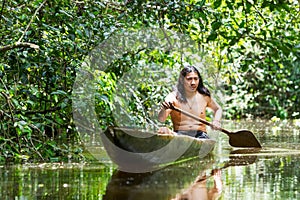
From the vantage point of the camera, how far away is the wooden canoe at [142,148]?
547 centimetres

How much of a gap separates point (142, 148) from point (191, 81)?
2.18 m

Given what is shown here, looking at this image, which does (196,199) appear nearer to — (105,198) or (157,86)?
(105,198)

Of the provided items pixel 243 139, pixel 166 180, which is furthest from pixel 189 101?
pixel 166 180

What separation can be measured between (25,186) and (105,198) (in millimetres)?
812

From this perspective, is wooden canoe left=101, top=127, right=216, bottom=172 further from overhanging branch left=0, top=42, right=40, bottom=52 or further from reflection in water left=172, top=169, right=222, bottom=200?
overhanging branch left=0, top=42, right=40, bottom=52

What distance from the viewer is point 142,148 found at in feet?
18.5

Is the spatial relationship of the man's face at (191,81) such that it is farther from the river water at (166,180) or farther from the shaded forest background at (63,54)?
the river water at (166,180)

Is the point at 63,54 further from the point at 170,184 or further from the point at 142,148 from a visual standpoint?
the point at 170,184

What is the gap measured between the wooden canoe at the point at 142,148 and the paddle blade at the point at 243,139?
5.87 ft

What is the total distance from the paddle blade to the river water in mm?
1049

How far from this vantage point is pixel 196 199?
428cm

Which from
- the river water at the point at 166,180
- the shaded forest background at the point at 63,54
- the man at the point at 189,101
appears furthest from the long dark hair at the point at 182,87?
the river water at the point at 166,180

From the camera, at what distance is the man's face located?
767 centimetres

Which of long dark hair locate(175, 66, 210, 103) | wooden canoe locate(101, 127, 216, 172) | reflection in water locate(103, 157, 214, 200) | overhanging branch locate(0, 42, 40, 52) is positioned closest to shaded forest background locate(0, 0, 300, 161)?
overhanging branch locate(0, 42, 40, 52)
